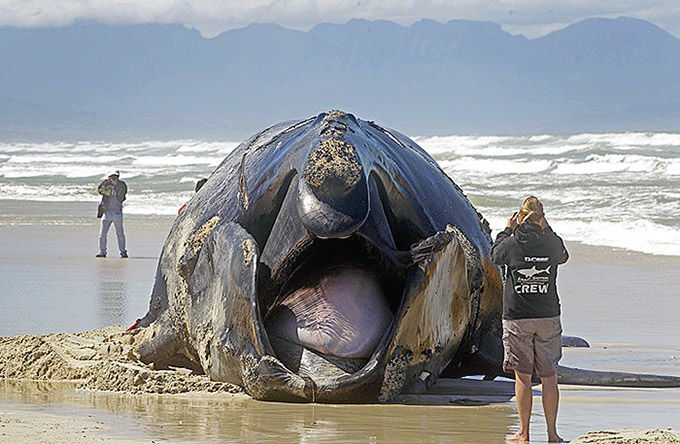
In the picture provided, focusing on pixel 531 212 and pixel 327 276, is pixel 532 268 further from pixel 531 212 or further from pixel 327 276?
pixel 327 276

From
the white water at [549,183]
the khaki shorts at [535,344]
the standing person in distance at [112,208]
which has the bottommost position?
→ the khaki shorts at [535,344]

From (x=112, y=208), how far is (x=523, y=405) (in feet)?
49.1

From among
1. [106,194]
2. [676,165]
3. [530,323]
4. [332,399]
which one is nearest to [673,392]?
[530,323]

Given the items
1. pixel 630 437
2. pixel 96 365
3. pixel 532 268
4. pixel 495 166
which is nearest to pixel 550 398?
pixel 630 437

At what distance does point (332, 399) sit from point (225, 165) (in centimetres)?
241

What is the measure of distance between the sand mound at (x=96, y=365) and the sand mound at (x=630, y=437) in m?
2.21

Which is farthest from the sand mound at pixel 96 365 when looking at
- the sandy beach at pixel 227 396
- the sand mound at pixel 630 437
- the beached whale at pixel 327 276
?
the sand mound at pixel 630 437

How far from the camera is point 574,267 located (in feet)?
54.5

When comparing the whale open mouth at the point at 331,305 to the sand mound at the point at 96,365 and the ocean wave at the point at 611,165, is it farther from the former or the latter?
the ocean wave at the point at 611,165

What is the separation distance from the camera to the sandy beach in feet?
21.5

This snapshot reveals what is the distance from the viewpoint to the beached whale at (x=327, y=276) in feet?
22.7

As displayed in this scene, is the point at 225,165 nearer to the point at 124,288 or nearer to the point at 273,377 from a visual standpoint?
the point at 273,377

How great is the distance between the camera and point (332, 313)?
711 centimetres

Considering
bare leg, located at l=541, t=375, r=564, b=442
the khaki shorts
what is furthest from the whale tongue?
bare leg, located at l=541, t=375, r=564, b=442
